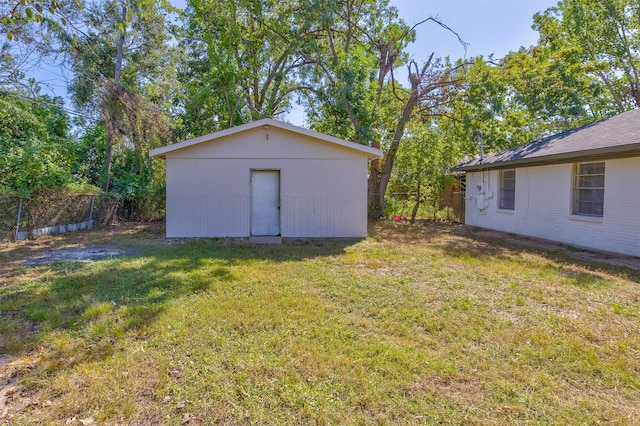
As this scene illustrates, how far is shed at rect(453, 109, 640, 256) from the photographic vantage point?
23.0 feet

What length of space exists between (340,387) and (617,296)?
13.8 feet

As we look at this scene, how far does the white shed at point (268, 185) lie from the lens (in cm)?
891

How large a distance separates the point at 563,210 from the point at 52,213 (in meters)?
13.1

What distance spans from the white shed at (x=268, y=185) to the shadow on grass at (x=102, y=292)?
63.3 inches

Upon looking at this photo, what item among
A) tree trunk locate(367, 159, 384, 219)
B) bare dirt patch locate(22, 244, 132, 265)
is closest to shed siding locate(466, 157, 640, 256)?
tree trunk locate(367, 159, 384, 219)

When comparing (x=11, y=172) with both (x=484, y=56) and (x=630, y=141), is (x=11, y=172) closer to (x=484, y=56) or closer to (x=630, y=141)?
(x=630, y=141)

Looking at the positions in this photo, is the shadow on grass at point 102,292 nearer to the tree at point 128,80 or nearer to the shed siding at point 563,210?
the shed siding at point 563,210

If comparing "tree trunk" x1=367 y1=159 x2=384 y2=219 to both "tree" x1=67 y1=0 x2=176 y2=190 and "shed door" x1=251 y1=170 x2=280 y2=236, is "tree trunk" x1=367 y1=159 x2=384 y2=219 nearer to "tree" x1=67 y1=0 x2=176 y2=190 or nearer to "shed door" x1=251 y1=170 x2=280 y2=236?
"shed door" x1=251 y1=170 x2=280 y2=236

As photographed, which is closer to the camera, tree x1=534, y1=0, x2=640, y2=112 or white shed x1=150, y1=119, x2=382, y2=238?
white shed x1=150, y1=119, x2=382, y2=238

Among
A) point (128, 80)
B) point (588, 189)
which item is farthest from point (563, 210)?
point (128, 80)

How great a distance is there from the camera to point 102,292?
4.50m

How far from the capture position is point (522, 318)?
3.75 m

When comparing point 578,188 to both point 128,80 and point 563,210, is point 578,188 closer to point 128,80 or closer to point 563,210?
point 563,210

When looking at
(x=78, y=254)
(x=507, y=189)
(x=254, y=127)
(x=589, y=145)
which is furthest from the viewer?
(x=507, y=189)
